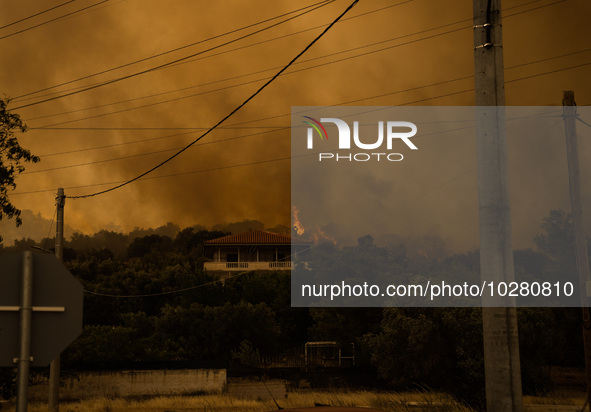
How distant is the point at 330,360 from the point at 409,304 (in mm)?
10856

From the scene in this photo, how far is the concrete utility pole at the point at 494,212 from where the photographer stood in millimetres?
7020

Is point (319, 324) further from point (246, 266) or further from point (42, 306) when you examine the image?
point (42, 306)

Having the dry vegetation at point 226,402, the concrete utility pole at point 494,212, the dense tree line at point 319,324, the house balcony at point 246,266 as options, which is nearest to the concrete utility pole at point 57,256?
the dry vegetation at point 226,402

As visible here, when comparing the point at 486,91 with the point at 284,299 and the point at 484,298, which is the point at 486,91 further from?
the point at 284,299

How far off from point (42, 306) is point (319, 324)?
34695 mm

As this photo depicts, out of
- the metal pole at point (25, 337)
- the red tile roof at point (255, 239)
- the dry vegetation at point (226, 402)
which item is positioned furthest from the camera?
the red tile roof at point (255, 239)

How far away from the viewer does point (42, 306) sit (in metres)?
4.42

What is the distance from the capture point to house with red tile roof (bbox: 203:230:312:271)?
60906 millimetres

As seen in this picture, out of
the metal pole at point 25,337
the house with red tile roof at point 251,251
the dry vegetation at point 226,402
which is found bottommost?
the dry vegetation at point 226,402

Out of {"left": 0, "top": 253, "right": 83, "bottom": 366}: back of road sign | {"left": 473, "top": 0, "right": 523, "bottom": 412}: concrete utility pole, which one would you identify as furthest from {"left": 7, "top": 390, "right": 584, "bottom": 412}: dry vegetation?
{"left": 0, "top": 253, "right": 83, "bottom": 366}: back of road sign

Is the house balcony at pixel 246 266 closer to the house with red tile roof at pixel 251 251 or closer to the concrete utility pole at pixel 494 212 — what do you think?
the house with red tile roof at pixel 251 251

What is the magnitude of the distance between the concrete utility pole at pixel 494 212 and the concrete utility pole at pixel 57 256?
16325 millimetres

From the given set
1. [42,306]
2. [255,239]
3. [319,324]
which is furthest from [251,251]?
[42,306]

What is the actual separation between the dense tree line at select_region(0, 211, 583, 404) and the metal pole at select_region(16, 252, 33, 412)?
2349cm
